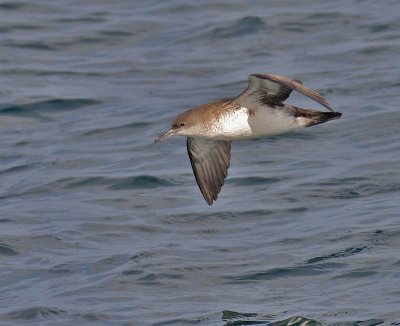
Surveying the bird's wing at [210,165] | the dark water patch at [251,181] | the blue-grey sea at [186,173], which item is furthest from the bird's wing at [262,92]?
the dark water patch at [251,181]

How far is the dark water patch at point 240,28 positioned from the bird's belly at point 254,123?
8088 mm

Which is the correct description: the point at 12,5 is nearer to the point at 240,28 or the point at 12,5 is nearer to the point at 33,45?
the point at 33,45

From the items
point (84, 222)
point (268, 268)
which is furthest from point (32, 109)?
point (268, 268)

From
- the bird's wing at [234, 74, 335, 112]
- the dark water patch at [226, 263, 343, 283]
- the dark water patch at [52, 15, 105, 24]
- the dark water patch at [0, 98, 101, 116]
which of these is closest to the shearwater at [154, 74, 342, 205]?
the bird's wing at [234, 74, 335, 112]

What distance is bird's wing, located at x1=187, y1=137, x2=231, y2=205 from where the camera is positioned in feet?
36.1

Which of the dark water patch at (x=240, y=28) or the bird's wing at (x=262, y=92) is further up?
the bird's wing at (x=262, y=92)

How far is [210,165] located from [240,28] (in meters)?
7.36

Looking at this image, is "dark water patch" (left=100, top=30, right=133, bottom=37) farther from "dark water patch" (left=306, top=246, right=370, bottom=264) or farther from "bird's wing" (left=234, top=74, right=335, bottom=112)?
"bird's wing" (left=234, top=74, right=335, bottom=112)

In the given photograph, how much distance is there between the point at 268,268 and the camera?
11180 mm

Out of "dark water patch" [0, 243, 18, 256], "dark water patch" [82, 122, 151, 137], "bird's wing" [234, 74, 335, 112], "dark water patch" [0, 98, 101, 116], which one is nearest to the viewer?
"bird's wing" [234, 74, 335, 112]

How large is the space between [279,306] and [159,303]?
108cm

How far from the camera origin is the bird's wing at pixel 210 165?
11.0m

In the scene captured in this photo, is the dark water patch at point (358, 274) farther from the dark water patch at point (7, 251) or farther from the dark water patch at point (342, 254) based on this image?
the dark water patch at point (7, 251)

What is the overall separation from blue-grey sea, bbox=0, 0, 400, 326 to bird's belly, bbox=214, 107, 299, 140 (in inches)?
57.7
